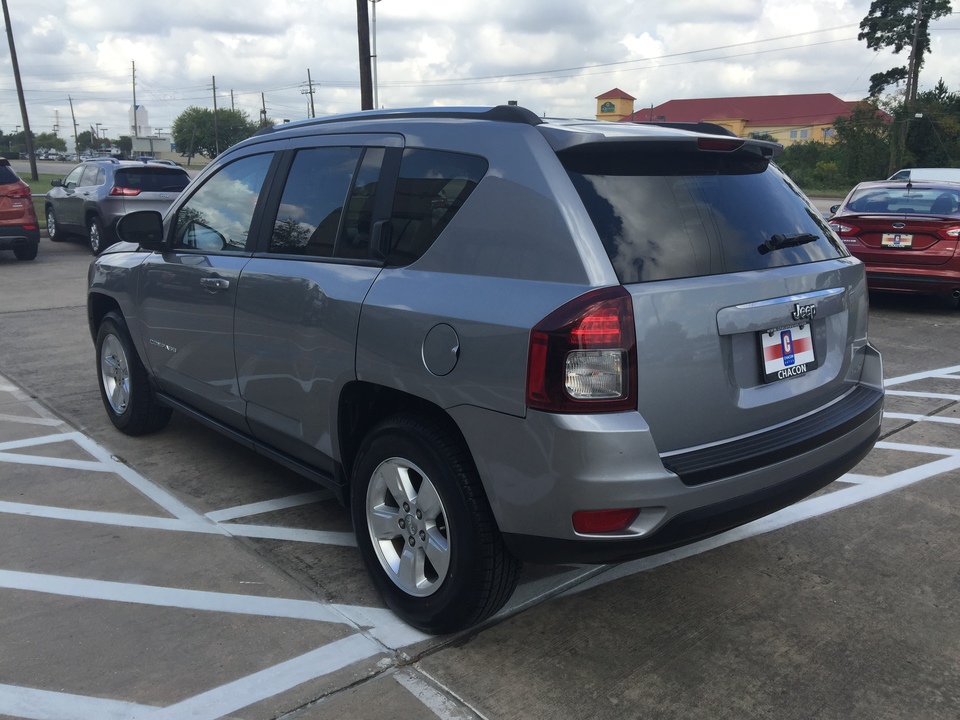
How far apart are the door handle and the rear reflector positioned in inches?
85.9

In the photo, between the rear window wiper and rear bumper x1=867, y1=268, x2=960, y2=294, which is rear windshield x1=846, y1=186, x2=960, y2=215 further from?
the rear window wiper

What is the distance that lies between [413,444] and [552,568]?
42.6 inches

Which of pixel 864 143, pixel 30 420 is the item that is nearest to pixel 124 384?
pixel 30 420

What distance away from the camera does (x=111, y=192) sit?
1480cm

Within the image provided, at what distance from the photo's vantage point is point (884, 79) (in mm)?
60500

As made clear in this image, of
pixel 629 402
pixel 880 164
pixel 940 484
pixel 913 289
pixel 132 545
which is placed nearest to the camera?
pixel 629 402

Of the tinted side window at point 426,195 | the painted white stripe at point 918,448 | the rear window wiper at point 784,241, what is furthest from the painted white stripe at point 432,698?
the painted white stripe at point 918,448

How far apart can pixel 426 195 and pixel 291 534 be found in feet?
5.93

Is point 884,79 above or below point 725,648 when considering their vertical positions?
above

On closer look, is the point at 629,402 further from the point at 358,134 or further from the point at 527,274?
the point at 358,134

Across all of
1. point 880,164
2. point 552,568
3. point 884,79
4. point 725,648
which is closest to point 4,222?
point 552,568

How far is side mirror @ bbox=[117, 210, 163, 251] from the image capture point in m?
4.58

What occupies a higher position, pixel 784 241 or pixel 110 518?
pixel 784 241

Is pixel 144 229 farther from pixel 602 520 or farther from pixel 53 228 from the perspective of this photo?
pixel 53 228
